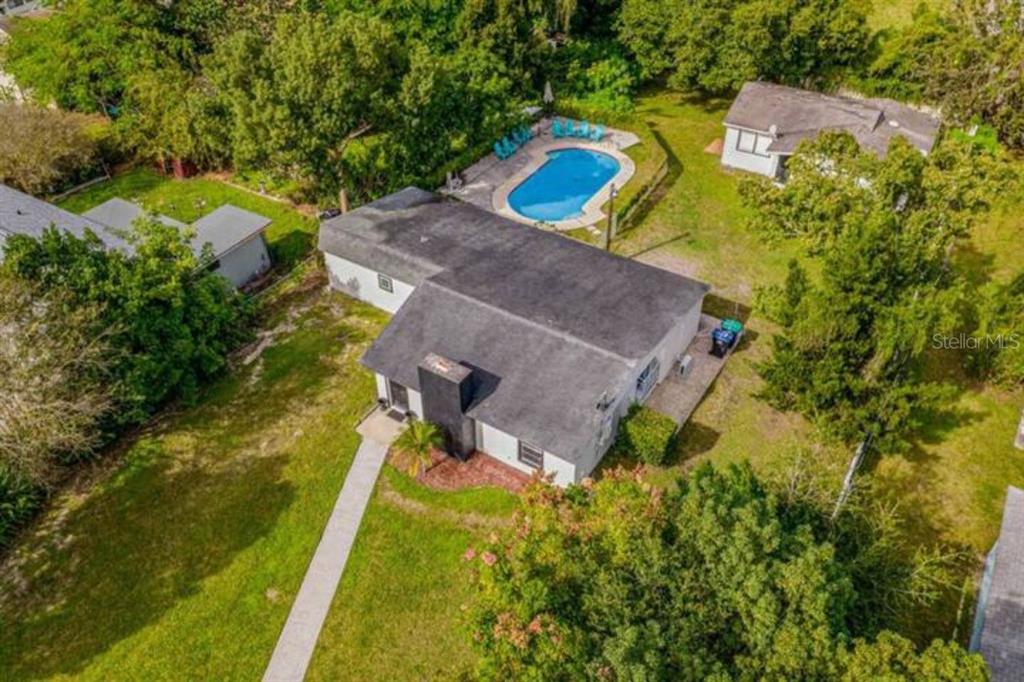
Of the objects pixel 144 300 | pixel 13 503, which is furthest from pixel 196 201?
pixel 13 503

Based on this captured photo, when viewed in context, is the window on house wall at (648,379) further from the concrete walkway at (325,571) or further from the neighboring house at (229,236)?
the neighboring house at (229,236)

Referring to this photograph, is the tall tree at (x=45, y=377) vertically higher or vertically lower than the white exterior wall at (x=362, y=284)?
higher

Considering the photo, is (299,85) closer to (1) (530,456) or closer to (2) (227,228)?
(2) (227,228)

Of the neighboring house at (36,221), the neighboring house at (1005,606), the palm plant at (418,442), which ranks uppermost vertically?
the neighboring house at (36,221)

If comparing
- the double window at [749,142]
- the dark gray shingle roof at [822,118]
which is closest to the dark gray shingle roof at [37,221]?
the double window at [749,142]

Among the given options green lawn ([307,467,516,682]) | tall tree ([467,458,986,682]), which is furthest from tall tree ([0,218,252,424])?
tall tree ([467,458,986,682])

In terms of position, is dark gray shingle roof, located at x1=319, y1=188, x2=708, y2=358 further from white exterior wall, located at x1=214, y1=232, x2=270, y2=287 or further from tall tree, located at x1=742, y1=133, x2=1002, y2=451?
white exterior wall, located at x1=214, y1=232, x2=270, y2=287

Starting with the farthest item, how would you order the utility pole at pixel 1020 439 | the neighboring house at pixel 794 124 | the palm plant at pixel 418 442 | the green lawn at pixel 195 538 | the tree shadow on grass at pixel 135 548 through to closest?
1. the neighboring house at pixel 794 124
2. the utility pole at pixel 1020 439
3. the palm plant at pixel 418 442
4. the tree shadow on grass at pixel 135 548
5. the green lawn at pixel 195 538
